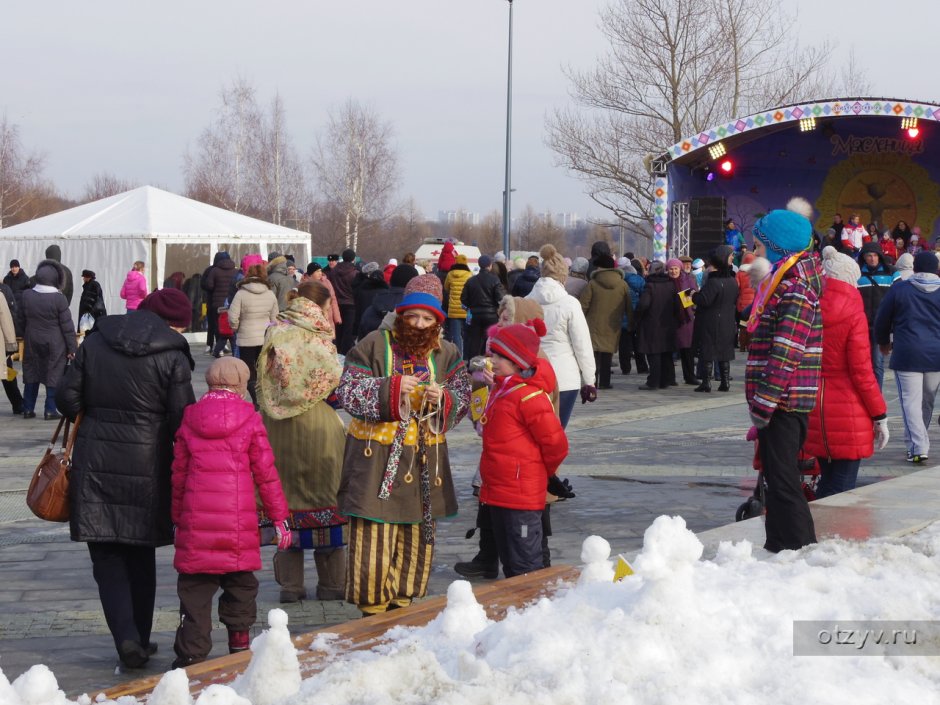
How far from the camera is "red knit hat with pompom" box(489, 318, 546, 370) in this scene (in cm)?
612

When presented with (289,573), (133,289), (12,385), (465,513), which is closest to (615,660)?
(289,573)

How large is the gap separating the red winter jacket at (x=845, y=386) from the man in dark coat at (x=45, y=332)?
30.2 ft

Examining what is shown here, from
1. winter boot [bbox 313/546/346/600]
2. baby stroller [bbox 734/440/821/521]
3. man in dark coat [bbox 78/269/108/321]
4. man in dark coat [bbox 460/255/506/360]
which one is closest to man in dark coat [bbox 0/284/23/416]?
man in dark coat [bbox 78/269/108/321]

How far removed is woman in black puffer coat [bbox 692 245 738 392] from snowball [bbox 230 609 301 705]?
530 inches

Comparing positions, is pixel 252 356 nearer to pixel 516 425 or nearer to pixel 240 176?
pixel 516 425

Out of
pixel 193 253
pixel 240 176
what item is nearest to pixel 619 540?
pixel 193 253

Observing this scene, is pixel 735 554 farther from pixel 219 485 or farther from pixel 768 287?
pixel 219 485

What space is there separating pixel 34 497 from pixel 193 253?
21210 millimetres

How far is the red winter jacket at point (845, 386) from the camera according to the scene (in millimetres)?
7059

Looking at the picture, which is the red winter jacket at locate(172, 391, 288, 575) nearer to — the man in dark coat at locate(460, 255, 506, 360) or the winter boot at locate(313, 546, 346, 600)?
the winter boot at locate(313, 546, 346, 600)

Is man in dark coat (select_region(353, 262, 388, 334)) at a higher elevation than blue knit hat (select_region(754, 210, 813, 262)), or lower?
lower

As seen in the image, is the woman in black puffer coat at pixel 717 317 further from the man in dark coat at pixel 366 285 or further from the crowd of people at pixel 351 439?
the crowd of people at pixel 351 439

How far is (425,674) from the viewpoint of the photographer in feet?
12.1

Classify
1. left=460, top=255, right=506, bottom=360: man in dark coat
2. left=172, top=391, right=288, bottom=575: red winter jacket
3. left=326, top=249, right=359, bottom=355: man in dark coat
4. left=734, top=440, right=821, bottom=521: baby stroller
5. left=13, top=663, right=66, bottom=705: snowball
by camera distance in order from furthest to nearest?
→ left=326, top=249, right=359, bottom=355: man in dark coat < left=460, top=255, right=506, bottom=360: man in dark coat < left=734, top=440, right=821, bottom=521: baby stroller < left=172, top=391, right=288, bottom=575: red winter jacket < left=13, top=663, right=66, bottom=705: snowball
